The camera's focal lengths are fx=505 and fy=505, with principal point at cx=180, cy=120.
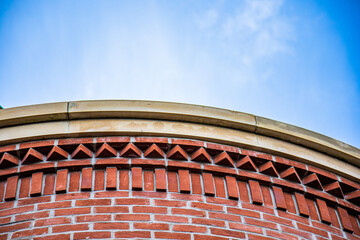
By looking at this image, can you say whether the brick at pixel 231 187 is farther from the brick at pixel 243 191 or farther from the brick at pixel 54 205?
the brick at pixel 54 205

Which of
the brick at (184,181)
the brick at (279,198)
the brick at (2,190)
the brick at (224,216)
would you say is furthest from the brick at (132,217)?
the brick at (279,198)

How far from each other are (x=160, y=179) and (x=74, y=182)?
0.72 m

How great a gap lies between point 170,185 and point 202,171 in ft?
1.14

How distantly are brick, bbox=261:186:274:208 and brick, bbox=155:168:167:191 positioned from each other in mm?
903

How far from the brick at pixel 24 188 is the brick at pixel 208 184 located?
1476 millimetres

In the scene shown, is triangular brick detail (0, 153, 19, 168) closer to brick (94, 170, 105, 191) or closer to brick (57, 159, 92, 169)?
brick (57, 159, 92, 169)

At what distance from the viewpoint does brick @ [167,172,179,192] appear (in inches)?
167

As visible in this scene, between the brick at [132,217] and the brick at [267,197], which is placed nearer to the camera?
the brick at [132,217]

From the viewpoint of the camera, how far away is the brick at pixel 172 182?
423cm

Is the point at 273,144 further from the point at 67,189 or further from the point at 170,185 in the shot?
the point at 67,189

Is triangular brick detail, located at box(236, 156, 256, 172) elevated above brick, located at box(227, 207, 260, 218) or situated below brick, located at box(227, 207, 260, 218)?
above

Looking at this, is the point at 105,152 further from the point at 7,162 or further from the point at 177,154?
the point at 7,162

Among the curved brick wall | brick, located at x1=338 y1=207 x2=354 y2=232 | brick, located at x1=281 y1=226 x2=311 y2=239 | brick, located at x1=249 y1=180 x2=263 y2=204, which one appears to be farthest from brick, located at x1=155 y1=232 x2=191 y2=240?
brick, located at x1=338 y1=207 x2=354 y2=232

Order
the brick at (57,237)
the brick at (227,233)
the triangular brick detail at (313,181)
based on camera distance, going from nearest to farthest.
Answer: the brick at (57,237) < the brick at (227,233) < the triangular brick detail at (313,181)
